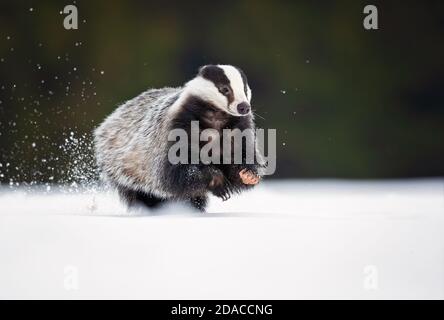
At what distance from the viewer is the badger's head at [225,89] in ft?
10.4

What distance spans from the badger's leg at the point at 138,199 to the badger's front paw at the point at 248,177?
1.50 ft

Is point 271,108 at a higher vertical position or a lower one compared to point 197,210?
higher

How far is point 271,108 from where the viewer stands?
5945mm

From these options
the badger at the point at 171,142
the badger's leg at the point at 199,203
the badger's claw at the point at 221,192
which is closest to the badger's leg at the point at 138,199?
the badger at the point at 171,142

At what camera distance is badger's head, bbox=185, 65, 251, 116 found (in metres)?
3.18

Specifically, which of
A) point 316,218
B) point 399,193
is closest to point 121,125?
point 316,218

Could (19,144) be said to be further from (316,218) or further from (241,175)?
(316,218)

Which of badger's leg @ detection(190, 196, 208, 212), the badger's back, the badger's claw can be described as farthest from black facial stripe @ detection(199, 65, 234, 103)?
badger's leg @ detection(190, 196, 208, 212)

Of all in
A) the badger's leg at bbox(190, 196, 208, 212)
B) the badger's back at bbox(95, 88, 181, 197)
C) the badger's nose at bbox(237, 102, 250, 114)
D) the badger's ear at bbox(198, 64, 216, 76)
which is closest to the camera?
the badger's nose at bbox(237, 102, 250, 114)

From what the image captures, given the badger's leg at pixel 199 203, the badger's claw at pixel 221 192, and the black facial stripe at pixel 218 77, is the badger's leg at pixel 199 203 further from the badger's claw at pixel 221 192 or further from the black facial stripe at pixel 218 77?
the black facial stripe at pixel 218 77

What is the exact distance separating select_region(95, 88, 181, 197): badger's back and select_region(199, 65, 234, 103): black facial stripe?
252mm

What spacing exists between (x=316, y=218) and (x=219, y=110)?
617 mm

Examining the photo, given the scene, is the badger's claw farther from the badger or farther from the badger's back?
the badger's back

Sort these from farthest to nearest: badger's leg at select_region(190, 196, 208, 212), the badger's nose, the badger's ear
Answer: badger's leg at select_region(190, 196, 208, 212) < the badger's ear < the badger's nose
